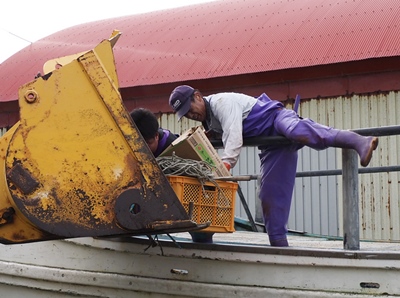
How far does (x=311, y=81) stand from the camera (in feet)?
34.1

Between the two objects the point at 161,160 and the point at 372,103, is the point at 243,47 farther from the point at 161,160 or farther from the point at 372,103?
the point at 161,160

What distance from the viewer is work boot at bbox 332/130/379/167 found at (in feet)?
11.8

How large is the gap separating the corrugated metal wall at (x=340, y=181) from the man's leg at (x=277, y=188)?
17.4ft

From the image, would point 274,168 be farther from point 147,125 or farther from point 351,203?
point 147,125

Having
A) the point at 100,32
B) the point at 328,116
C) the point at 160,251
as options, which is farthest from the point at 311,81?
the point at 160,251

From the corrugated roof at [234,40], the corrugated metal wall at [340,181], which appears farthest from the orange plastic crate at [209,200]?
the corrugated roof at [234,40]

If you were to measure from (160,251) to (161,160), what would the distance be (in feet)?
→ 2.39

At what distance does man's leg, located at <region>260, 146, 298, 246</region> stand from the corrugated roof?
584cm

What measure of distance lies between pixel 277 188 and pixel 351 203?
694mm

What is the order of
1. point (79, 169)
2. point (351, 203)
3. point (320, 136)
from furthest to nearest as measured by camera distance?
point (320, 136) → point (351, 203) → point (79, 169)

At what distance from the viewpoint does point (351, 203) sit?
3.72m

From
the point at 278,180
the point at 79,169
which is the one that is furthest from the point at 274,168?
the point at 79,169

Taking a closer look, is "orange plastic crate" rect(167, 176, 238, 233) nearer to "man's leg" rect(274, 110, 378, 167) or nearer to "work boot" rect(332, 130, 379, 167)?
"man's leg" rect(274, 110, 378, 167)

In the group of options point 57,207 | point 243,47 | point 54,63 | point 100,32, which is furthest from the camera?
point 100,32
